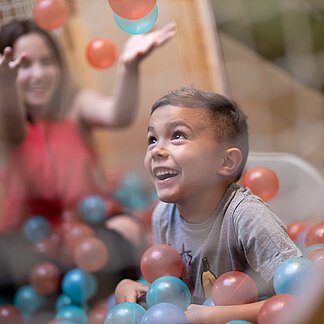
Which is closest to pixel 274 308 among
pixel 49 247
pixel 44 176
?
pixel 49 247

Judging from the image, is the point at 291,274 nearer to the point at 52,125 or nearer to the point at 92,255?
the point at 92,255

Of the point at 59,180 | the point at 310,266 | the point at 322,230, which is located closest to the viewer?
the point at 310,266

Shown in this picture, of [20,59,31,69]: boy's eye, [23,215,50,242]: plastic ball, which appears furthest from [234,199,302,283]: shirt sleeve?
[23,215,50,242]: plastic ball

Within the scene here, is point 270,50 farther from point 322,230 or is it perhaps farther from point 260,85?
point 322,230

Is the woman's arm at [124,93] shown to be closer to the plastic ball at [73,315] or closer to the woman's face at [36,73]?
the woman's face at [36,73]

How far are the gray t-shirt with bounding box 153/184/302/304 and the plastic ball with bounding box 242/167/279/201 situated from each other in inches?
3.7

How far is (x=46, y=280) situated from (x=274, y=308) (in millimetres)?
406

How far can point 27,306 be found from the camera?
0.88m

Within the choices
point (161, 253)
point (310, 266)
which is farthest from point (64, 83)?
point (310, 266)

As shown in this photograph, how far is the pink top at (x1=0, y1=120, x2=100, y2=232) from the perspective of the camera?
1043 mm

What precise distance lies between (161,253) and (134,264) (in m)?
0.14

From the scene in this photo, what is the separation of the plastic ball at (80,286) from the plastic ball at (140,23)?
32cm

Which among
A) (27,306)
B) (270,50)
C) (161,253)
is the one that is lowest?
(27,306)

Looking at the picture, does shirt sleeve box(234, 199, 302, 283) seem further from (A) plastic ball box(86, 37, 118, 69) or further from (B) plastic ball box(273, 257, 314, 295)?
(A) plastic ball box(86, 37, 118, 69)
